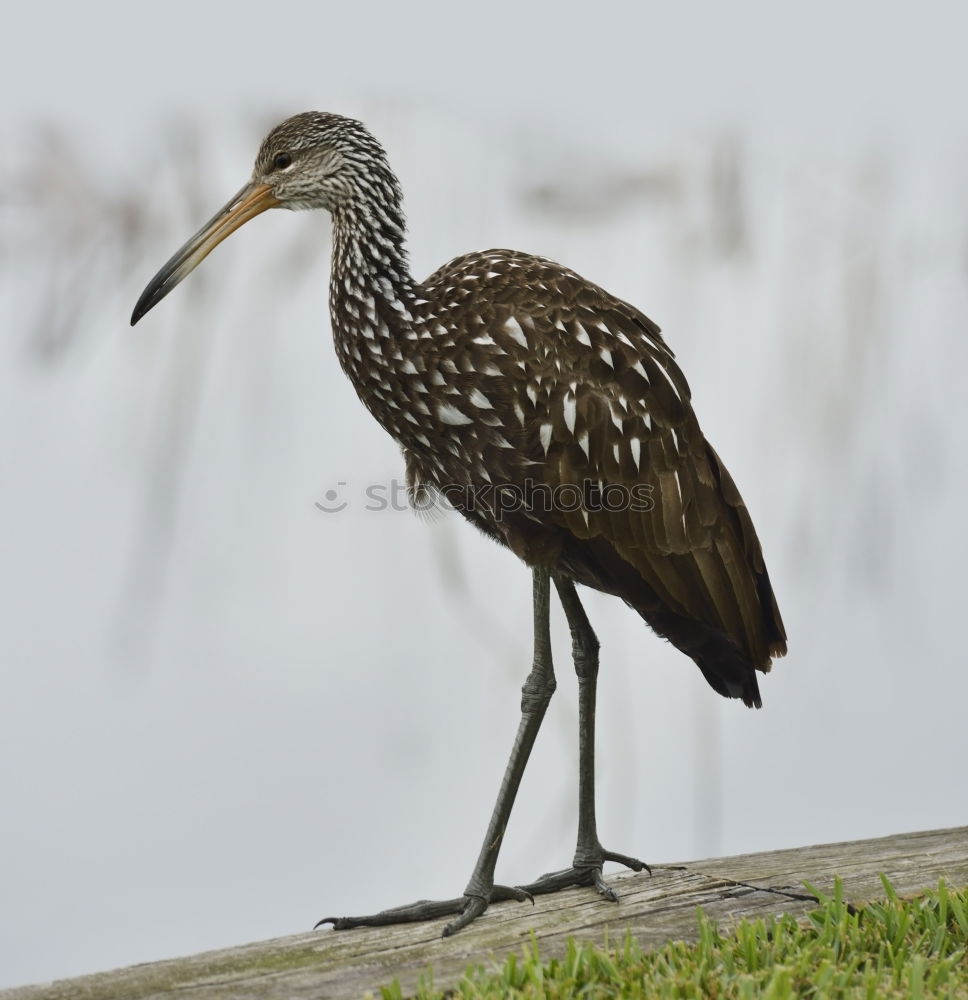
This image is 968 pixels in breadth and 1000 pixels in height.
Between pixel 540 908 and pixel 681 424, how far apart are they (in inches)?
45.2

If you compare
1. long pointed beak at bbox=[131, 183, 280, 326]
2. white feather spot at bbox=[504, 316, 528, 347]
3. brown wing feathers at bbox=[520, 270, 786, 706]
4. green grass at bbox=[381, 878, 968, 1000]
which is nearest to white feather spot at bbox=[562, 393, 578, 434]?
brown wing feathers at bbox=[520, 270, 786, 706]

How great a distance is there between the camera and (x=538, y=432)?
2752mm

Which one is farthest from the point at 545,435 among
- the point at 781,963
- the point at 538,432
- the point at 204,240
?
the point at 781,963

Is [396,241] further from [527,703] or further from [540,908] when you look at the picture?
[540,908]

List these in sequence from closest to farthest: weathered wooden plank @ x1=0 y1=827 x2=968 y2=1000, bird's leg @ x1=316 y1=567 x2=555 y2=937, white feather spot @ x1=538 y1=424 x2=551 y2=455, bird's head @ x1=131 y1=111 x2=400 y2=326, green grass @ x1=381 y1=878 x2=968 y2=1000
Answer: green grass @ x1=381 y1=878 x2=968 y2=1000
weathered wooden plank @ x1=0 y1=827 x2=968 y2=1000
white feather spot @ x1=538 y1=424 x2=551 y2=455
bird's leg @ x1=316 y1=567 x2=555 y2=937
bird's head @ x1=131 y1=111 x2=400 y2=326

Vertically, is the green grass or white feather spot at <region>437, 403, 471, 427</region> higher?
white feather spot at <region>437, 403, 471, 427</region>

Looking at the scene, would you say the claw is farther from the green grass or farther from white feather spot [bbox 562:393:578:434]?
white feather spot [bbox 562:393:578:434]

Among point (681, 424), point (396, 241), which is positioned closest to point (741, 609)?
point (681, 424)

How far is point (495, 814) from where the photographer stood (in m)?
2.96

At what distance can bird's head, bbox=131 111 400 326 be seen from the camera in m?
3.00

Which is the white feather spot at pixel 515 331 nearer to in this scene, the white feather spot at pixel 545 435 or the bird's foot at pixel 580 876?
the white feather spot at pixel 545 435

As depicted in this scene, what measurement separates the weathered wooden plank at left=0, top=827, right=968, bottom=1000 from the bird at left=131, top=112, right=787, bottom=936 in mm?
71

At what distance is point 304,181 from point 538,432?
863mm

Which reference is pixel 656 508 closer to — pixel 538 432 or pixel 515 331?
pixel 538 432
